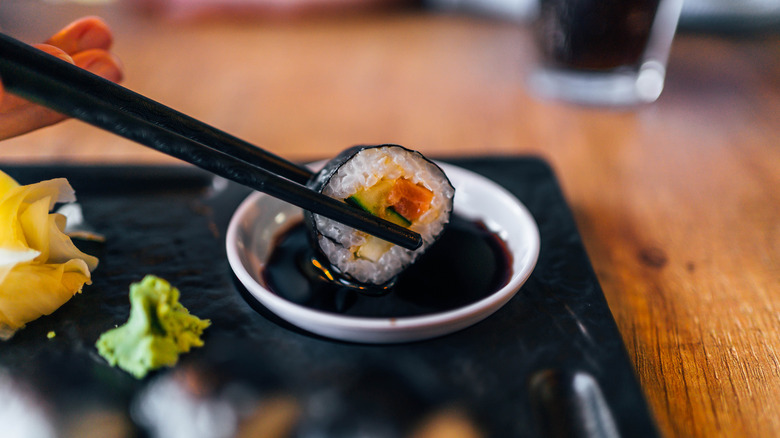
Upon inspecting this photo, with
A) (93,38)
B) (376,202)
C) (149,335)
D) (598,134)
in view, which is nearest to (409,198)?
(376,202)

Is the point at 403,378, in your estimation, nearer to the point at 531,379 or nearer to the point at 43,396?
the point at 531,379

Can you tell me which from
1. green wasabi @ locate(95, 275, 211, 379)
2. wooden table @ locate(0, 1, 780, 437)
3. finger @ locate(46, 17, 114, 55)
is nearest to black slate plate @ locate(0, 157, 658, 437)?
green wasabi @ locate(95, 275, 211, 379)

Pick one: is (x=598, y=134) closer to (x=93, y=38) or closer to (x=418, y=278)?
(x=418, y=278)

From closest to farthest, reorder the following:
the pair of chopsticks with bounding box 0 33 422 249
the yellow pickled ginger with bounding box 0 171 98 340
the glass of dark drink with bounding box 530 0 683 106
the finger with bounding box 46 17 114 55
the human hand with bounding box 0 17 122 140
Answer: the pair of chopsticks with bounding box 0 33 422 249, the yellow pickled ginger with bounding box 0 171 98 340, the human hand with bounding box 0 17 122 140, the finger with bounding box 46 17 114 55, the glass of dark drink with bounding box 530 0 683 106

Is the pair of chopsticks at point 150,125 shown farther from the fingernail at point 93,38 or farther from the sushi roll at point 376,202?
the fingernail at point 93,38

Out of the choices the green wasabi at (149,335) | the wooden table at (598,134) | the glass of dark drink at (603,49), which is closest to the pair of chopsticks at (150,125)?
the green wasabi at (149,335)

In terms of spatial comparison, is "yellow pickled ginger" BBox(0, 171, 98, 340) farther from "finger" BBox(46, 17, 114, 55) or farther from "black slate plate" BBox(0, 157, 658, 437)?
"finger" BBox(46, 17, 114, 55)

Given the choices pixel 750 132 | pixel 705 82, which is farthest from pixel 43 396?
pixel 705 82
